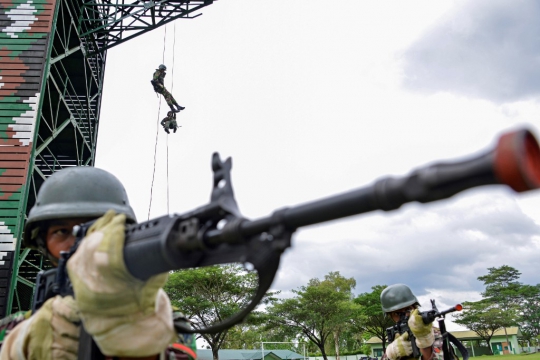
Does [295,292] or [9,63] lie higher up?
[9,63]

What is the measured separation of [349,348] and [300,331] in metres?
32.0

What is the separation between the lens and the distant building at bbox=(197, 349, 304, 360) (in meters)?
39.7

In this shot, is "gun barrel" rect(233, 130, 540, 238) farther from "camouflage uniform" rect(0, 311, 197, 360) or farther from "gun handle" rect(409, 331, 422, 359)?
"gun handle" rect(409, 331, 422, 359)

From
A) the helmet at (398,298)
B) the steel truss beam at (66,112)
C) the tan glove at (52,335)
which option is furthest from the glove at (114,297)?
the steel truss beam at (66,112)

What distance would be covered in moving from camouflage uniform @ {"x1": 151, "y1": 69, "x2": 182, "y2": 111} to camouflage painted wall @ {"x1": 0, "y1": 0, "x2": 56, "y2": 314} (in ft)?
9.46

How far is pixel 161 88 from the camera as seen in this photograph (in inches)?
514

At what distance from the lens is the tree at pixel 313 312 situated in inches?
1494

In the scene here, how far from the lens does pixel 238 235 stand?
5.44ft

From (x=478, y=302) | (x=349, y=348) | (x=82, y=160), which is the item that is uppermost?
(x=82, y=160)

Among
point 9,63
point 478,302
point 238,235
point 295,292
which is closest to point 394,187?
point 238,235

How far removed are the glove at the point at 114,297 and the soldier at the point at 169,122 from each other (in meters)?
10.4

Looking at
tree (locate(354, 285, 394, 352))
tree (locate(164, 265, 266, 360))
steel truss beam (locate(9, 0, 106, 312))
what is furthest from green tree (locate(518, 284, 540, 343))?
steel truss beam (locate(9, 0, 106, 312))

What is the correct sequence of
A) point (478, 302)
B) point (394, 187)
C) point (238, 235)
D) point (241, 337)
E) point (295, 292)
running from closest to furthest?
point (394, 187) < point (238, 235) < point (295, 292) < point (241, 337) < point (478, 302)

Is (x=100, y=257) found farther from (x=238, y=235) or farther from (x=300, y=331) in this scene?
(x=300, y=331)
